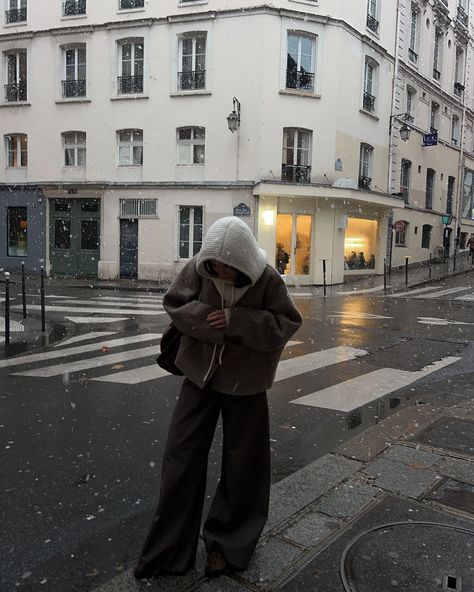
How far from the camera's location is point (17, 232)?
25188mm

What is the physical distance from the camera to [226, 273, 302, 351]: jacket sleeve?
254 centimetres

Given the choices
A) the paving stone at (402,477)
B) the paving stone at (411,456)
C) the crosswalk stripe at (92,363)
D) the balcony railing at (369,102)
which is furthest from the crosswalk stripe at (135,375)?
the balcony railing at (369,102)

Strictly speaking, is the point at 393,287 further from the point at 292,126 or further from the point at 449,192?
the point at 449,192

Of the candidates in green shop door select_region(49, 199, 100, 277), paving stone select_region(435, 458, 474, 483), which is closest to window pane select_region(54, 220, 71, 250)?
green shop door select_region(49, 199, 100, 277)

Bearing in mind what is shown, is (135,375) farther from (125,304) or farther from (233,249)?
(125,304)

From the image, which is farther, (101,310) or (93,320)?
(101,310)

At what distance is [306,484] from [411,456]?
37.3 inches

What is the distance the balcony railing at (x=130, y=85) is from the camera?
74.4ft

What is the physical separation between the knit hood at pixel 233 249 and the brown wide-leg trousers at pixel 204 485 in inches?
25.2

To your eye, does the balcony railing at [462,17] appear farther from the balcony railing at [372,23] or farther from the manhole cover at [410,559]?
the manhole cover at [410,559]

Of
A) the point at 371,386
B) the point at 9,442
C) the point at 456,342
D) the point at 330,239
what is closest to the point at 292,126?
the point at 330,239

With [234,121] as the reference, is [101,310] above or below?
below

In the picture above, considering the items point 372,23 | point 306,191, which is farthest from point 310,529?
point 372,23

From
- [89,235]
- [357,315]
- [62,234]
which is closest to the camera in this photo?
[357,315]
